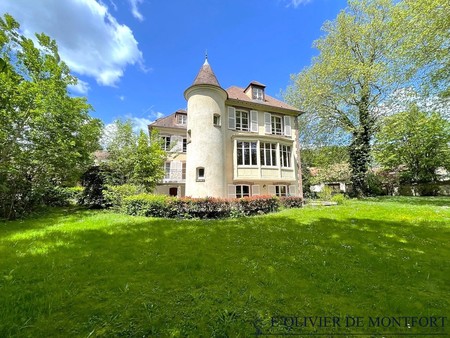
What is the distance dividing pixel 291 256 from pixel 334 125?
2144 centimetres

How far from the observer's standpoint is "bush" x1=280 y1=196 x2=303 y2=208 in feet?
48.6

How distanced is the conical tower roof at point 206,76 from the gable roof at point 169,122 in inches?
316

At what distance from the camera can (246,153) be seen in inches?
696

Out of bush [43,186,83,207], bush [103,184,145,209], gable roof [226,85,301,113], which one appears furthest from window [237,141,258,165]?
bush [43,186,83,207]

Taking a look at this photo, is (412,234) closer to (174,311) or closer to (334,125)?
(174,311)

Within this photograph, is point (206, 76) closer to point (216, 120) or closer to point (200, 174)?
point (216, 120)

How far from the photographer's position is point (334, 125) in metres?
23.1

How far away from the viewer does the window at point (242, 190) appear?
17.5 m

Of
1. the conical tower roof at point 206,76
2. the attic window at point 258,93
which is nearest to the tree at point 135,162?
the conical tower roof at point 206,76

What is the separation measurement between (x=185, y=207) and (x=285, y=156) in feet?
36.7

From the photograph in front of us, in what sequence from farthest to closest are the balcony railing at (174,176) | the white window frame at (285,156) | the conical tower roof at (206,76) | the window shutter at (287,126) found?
the balcony railing at (174,176) → the window shutter at (287,126) → the white window frame at (285,156) → the conical tower roof at (206,76)

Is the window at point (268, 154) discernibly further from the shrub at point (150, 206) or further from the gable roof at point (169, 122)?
the gable roof at point (169, 122)

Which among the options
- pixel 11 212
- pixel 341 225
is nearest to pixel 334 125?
pixel 341 225

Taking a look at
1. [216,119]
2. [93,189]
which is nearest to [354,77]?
A: [216,119]
